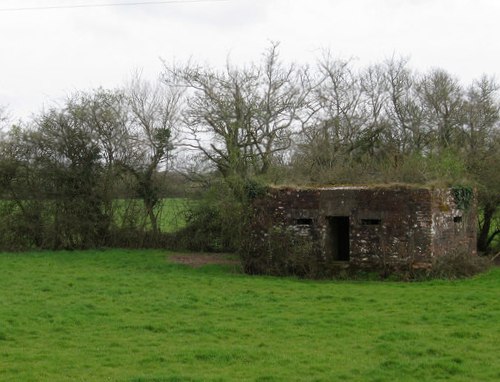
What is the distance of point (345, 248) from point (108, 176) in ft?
38.0

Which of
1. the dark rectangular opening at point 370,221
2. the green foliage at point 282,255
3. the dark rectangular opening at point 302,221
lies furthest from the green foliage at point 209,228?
the dark rectangular opening at point 370,221

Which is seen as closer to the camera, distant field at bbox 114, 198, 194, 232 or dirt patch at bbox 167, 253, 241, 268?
dirt patch at bbox 167, 253, 241, 268

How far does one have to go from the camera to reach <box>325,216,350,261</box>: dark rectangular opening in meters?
19.2

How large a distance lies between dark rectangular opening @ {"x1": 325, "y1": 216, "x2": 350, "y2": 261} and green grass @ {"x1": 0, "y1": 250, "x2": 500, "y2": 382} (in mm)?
1888

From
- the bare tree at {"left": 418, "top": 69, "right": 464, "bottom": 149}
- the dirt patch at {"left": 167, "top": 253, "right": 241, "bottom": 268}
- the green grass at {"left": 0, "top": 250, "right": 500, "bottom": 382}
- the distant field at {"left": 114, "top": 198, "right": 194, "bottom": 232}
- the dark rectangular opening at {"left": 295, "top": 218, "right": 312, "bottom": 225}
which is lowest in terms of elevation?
the green grass at {"left": 0, "top": 250, "right": 500, "bottom": 382}

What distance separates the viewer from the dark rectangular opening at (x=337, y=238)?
1916 centimetres

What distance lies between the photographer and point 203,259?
77.5ft

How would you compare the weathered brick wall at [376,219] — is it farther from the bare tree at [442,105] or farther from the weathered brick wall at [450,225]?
the bare tree at [442,105]

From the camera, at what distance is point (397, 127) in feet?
109

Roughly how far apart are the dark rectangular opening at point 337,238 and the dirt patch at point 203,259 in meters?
3.34

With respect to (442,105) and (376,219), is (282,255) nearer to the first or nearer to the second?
(376,219)

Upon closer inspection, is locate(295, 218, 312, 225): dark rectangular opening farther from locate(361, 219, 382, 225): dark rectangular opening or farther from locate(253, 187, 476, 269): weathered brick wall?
locate(361, 219, 382, 225): dark rectangular opening

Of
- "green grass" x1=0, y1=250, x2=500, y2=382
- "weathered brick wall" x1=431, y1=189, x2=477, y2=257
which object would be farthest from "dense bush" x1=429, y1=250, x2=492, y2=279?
"green grass" x1=0, y1=250, x2=500, y2=382

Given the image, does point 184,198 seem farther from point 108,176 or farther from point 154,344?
point 154,344
